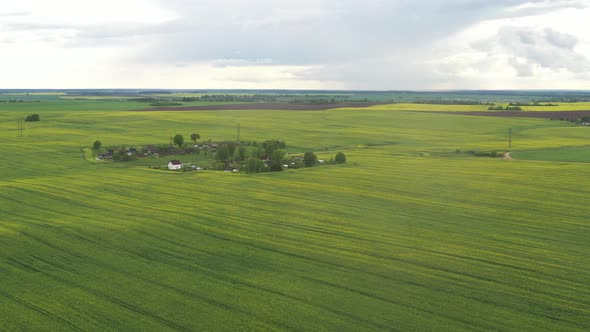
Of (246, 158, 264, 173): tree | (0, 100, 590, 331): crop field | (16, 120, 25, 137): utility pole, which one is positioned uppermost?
(16, 120, 25, 137): utility pole

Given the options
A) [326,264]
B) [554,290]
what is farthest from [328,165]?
[554,290]

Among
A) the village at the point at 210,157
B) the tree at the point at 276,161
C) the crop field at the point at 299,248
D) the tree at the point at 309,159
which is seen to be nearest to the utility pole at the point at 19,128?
the village at the point at 210,157

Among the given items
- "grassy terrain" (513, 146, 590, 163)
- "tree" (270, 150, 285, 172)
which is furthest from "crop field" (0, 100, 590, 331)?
"grassy terrain" (513, 146, 590, 163)

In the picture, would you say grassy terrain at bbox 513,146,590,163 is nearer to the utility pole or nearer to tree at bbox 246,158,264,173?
tree at bbox 246,158,264,173

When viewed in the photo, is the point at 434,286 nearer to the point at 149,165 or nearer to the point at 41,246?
the point at 41,246

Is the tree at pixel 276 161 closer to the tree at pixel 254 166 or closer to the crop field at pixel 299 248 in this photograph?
the tree at pixel 254 166
